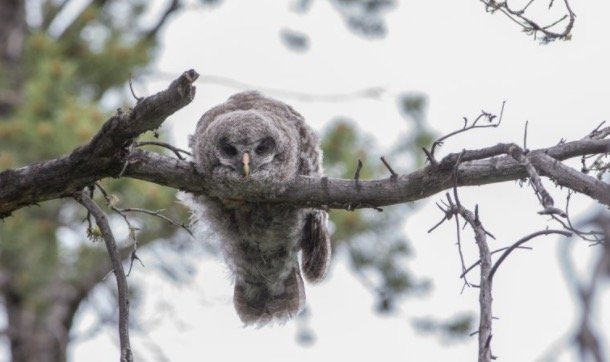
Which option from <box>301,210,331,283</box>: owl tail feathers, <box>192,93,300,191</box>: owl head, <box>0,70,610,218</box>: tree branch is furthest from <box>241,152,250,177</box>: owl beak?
<box>301,210,331,283</box>: owl tail feathers

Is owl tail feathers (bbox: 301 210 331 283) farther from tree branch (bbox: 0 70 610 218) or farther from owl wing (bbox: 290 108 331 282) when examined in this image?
tree branch (bbox: 0 70 610 218)

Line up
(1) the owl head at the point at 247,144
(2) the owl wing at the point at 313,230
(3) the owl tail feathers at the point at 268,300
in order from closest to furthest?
(1) the owl head at the point at 247,144, (2) the owl wing at the point at 313,230, (3) the owl tail feathers at the point at 268,300

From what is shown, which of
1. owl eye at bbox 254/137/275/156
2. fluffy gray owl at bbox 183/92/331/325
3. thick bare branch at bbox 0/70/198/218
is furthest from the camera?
owl eye at bbox 254/137/275/156

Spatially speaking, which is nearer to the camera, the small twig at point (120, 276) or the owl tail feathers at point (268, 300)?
the small twig at point (120, 276)

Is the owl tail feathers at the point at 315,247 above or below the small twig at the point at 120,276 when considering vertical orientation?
above

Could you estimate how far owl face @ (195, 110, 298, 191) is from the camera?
4246mm

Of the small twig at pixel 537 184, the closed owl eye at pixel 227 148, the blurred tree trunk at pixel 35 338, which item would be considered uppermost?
the blurred tree trunk at pixel 35 338

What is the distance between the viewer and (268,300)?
16.8 feet

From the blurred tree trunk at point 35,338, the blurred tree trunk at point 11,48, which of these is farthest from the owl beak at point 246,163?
the blurred tree trunk at point 35,338

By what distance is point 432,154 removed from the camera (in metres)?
3.19

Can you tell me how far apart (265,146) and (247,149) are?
0.15 m

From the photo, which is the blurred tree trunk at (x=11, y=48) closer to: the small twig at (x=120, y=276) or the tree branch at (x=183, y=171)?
the tree branch at (x=183, y=171)

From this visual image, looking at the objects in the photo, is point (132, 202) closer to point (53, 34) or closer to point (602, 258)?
point (53, 34)

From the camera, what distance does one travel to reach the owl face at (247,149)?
4246 millimetres
